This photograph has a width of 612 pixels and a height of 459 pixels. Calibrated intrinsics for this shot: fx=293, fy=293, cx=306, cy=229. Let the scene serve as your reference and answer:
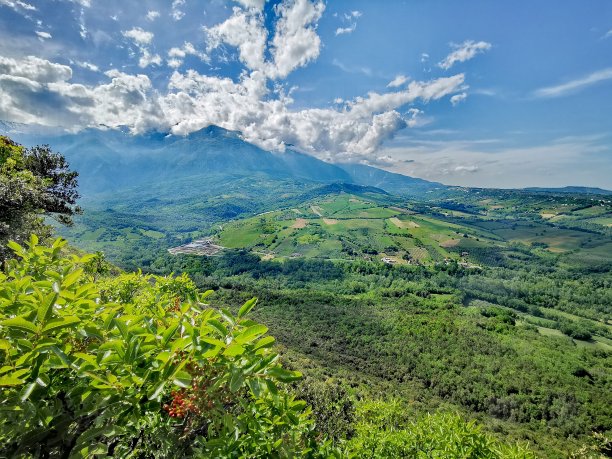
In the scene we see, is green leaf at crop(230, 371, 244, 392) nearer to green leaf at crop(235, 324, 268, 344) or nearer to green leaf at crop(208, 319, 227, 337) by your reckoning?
green leaf at crop(235, 324, 268, 344)

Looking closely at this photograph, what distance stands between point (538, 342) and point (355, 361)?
56.4 metres

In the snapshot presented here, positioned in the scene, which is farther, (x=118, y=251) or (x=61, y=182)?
(x=118, y=251)

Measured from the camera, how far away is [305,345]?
251 feet

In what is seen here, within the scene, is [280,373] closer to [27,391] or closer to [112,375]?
[112,375]

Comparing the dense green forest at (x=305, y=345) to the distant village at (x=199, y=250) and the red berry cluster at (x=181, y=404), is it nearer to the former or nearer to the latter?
the red berry cluster at (x=181, y=404)

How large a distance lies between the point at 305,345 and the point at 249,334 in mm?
80192

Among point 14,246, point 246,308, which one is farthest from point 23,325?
point 14,246

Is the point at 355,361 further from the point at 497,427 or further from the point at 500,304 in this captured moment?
the point at 500,304

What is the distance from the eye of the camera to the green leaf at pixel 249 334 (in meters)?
2.07

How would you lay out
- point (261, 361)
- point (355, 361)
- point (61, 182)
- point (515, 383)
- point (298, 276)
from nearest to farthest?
point (261, 361) < point (61, 182) < point (515, 383) < point (355, 361) < point (298, 276)

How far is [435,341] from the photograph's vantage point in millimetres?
84625

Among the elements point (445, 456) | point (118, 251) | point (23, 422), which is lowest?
point (118, 251)

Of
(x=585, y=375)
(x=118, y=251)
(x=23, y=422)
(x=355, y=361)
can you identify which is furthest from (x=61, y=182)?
(x=118, y=251)

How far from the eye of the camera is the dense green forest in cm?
211
